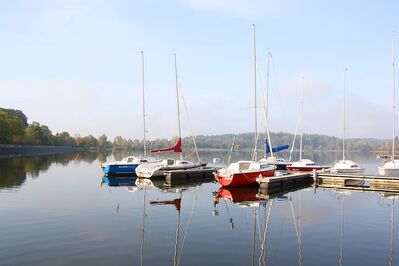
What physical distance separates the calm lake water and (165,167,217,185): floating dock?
902 cm

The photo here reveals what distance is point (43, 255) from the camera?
14555mm

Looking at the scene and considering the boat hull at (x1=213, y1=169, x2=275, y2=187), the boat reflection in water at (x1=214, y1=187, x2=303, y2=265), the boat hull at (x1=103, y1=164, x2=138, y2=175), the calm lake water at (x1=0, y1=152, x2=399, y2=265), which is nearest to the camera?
the calm lake water at (x1=0, y1=152, x2=399, y2=265)

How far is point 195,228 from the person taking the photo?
1995 cm

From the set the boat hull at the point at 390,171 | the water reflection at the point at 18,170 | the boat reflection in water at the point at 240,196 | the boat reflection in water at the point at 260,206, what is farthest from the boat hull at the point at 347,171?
the water reflection at the point at 18,170

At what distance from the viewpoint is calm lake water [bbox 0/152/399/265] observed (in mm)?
14727

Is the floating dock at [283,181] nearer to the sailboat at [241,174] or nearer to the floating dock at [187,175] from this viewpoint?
the sailboat at [241,174]

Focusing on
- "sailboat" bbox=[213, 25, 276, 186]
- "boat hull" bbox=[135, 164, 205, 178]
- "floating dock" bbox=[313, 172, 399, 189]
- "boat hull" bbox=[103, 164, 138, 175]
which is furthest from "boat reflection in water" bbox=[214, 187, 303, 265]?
"boat hull" bbox=[103, 164, 138, 175]

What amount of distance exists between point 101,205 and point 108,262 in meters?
14.0

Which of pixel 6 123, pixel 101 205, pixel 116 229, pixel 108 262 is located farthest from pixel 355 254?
pixel 6 123

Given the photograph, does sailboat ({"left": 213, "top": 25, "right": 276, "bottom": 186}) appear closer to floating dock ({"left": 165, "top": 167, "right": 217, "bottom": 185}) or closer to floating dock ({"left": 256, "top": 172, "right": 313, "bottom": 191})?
floating dock ({"left": 256, "top": 172, "right": 313, "bottom": 191})

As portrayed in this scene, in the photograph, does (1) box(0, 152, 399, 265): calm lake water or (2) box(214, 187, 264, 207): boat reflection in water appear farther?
(2) box(214, 187, 264, 207): boat reflection in water

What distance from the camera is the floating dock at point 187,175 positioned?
4276cm

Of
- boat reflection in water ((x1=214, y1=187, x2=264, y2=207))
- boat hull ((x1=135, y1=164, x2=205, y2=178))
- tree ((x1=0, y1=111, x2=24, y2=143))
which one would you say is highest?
tree ((x1=0, y1=111, x2=24, y2=143))

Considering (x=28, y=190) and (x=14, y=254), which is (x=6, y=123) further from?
(x=14, y=254)
